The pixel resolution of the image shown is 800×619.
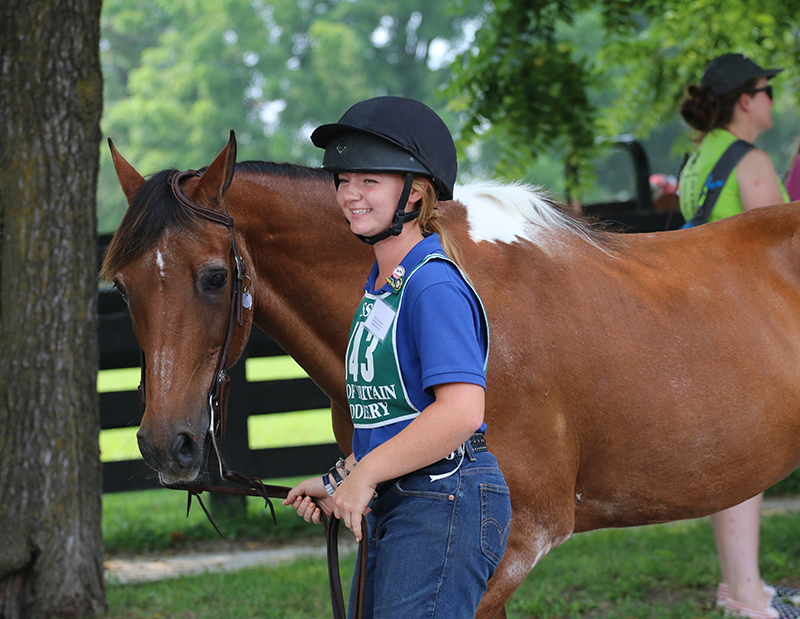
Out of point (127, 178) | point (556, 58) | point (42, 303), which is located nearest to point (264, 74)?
point (556, 58)

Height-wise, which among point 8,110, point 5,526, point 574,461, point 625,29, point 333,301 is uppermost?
point 625,29

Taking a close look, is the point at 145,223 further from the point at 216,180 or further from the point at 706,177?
the point at 706,177

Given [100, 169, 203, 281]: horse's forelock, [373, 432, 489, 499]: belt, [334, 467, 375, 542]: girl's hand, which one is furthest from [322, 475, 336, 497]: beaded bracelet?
[100, 169, 203, 281]: horse's forelock

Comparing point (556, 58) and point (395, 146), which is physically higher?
point (556, 58)

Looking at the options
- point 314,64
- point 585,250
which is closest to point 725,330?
point 585,250

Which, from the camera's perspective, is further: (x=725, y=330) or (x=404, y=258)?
(x=725, y=330)

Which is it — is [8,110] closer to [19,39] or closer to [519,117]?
[19,39]

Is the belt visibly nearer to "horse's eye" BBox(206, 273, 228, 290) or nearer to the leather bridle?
the leather bridle

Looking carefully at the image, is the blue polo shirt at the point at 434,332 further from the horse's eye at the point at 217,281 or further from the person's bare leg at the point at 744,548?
the person's bare leg at the point at 744,548

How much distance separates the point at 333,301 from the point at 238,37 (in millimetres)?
30229

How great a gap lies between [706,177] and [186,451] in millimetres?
2560

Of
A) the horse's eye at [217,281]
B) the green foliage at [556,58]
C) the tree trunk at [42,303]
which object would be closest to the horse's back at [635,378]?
the horse's eye at [217,281]

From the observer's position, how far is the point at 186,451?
1.92m

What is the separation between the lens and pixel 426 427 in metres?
1.49
